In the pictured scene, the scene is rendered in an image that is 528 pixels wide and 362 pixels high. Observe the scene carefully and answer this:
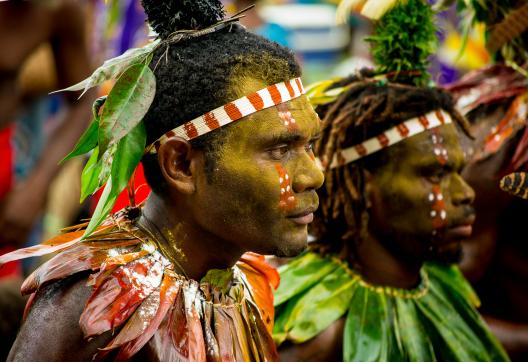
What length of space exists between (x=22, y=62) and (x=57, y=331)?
2439 millimetres

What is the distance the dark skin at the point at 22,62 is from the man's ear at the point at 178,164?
2.08 metres

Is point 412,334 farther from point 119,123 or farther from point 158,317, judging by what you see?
point 119,123

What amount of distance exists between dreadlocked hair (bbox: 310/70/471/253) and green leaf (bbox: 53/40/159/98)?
3.64 ft

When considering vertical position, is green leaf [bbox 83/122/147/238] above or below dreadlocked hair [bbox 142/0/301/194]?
below

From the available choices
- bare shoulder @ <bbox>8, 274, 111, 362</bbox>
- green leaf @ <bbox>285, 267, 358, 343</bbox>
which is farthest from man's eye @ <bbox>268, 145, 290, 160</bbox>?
green leaf @ <bbox>285, 267, 358, 343</bbox>

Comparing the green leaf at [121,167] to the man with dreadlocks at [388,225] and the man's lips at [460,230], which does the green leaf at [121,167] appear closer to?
the man with dreadlocks at [388,225]

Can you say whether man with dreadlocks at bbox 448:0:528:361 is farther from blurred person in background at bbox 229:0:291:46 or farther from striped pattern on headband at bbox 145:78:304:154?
blurred person in background at bbox 229:0:291:46

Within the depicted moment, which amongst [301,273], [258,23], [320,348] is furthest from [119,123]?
[258,23]

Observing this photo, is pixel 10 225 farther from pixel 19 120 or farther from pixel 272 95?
pixel 272 95

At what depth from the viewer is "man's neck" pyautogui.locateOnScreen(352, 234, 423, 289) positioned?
10.6ft

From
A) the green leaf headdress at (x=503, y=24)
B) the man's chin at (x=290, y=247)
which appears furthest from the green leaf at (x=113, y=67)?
the green leaf headdress at (x=503, y=24)

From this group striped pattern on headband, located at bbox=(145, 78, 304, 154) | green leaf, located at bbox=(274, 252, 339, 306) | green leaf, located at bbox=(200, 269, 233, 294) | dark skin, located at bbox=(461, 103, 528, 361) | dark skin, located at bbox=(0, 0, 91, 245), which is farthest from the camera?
dark skin, located at bbox=(0, 0, 91, 245)

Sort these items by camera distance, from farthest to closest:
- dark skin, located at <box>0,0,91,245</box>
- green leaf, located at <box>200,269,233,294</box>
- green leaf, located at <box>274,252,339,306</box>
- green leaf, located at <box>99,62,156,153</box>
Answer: dark skin, located at <box>0,0,91,245</box>
green leaf, located at <box>274,252,339,306</box>
green leaf, located at <box>200,269,233,294</box>
green leaf, located at <box>99,62,156,153</box>

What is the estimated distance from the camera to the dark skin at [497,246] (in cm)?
370
